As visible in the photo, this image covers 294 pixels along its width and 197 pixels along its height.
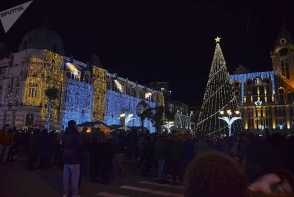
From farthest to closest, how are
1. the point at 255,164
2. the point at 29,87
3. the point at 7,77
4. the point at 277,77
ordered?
the point at 277,77, the point at 7,77, the point at 29,87, the point at 255,164

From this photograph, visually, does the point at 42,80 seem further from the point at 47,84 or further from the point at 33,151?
the point at 33,151

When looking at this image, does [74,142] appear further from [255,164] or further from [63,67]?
[63,67]

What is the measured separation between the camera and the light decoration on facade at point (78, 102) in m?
37.1

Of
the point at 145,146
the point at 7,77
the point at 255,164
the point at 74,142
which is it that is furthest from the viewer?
the point at 7,77

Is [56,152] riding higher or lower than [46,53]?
lower

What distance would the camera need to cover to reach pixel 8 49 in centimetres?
4522

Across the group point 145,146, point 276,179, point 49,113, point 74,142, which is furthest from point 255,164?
point 49,113

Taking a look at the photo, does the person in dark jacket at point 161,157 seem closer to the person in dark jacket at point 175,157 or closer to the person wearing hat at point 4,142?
the person in dark jacket at point 175,157

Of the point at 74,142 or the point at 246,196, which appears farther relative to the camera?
the point at 74,142

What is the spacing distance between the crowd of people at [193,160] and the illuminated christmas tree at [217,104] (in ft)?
57.2

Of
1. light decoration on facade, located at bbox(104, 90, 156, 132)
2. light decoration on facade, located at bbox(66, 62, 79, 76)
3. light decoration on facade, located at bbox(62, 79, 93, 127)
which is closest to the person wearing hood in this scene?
light decoration on facade, located at bbox(62, 79, 93, 127)

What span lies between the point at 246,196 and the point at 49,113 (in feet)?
116

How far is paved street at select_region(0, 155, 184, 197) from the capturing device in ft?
25.2

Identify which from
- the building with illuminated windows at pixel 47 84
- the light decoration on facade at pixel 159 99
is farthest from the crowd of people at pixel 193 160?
the light decoration on facade at pixel 159 99
